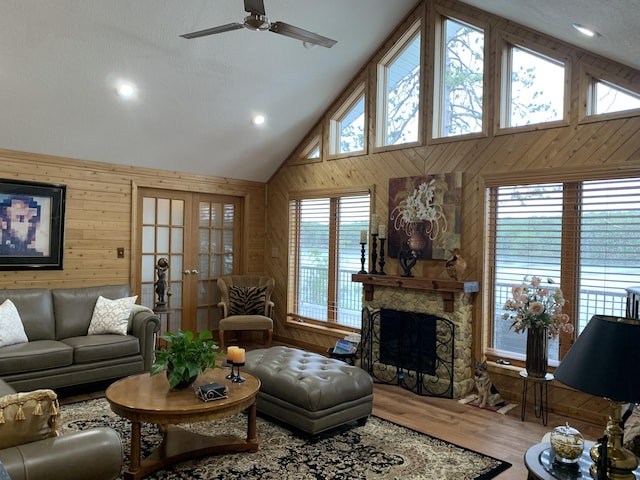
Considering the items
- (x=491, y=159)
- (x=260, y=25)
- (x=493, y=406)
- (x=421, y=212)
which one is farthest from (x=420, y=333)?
(x=260, y=25)

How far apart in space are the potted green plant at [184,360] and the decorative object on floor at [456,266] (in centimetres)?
250

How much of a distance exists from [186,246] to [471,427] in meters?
4.18

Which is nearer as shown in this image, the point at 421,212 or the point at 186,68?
the point at 186,68

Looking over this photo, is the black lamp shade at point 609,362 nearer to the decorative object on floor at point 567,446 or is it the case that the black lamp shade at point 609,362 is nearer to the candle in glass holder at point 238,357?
the decorative object on floor at point 567,446

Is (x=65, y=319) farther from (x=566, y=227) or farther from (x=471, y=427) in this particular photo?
(x=566, y=227)

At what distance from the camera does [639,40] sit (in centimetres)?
325

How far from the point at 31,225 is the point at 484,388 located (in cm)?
468

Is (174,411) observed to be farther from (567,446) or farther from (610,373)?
(610,373)

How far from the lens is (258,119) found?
232 inches

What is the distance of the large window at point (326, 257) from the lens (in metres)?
6.00

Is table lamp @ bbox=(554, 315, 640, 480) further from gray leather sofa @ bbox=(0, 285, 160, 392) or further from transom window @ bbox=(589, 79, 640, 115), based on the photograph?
gray leather sofa @ bbox=(0, 285, 160, 392)

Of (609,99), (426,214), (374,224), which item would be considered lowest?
(374,224)

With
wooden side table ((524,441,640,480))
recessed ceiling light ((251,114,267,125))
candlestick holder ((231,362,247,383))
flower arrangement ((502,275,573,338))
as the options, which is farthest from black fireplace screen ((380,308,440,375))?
wooden side table ((524,441,640,480))

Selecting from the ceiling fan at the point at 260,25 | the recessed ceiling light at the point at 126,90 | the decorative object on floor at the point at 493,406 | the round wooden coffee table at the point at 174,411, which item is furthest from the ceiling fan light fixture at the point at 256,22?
the decorative object on floor at the point at 493,406
